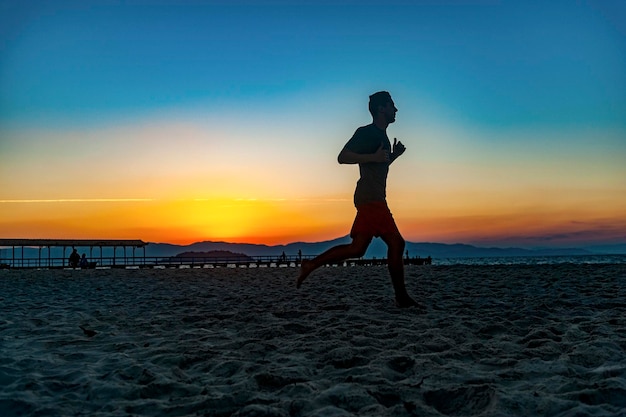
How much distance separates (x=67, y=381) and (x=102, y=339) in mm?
1492

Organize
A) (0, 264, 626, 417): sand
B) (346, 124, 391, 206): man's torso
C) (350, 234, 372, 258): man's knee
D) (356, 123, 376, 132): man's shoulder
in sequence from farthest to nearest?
1. (356, 123, 376, 132): man's shoulder
2. (346, 124, 391, 206): man's torso
3. (350, 234, 372, 258): man's knee
4. (0, 264, 626, 417): sand

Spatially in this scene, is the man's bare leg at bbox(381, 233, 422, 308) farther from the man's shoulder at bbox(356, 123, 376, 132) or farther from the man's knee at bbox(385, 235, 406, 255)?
the man's shoulder at bbox(356, 123, 376, 132)

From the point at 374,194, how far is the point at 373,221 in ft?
1.00

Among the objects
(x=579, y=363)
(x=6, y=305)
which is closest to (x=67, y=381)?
(x=579, y=363)

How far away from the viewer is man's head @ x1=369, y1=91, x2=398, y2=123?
600 cm

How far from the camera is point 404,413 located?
2.44m

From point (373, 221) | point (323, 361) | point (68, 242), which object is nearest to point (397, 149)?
point (373, 221)

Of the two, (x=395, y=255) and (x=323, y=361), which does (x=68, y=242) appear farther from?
(x=323, y=361)

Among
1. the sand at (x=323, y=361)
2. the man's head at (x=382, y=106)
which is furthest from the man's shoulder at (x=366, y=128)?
the sand at (x=323, y=361)

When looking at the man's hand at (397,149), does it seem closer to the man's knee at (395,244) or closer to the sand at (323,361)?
the man's knee at (395,244)

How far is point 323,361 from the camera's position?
136 inches

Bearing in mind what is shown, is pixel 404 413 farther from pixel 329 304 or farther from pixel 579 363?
pixel 329 304

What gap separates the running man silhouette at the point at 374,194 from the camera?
567 centimetres

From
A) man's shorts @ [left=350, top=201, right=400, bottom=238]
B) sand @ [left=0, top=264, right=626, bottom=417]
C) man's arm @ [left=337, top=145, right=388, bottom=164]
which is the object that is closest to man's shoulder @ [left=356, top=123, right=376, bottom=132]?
man's arm @ [left=337, top=145, right=388, bottom=164]
